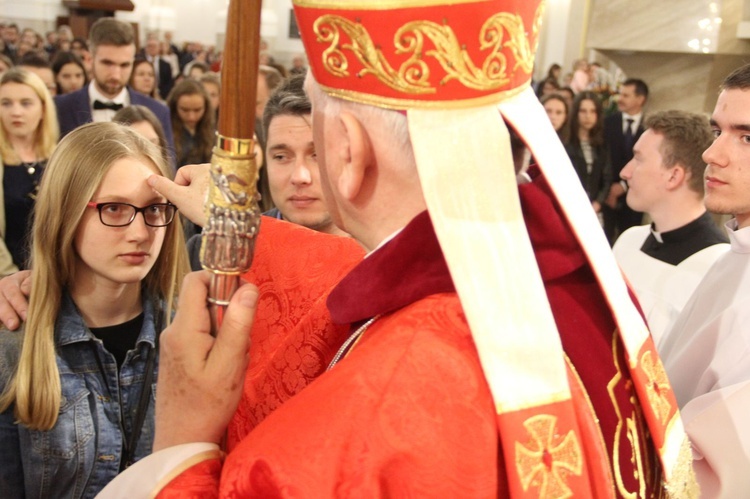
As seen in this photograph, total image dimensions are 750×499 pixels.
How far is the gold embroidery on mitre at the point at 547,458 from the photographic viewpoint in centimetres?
121

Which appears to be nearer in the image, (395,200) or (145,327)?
(395,200)

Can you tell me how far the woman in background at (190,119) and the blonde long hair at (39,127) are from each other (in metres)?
1.13

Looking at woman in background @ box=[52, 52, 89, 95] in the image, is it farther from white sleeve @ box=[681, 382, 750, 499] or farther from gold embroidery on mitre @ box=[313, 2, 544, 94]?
gold embroidery on mitre @ box=[313, 2, 544, 94]

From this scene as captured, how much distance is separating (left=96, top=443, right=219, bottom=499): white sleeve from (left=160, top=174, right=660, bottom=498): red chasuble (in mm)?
25

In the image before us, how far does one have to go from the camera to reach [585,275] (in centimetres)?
145

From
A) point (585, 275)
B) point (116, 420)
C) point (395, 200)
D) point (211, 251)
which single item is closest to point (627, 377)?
point (585, 275)

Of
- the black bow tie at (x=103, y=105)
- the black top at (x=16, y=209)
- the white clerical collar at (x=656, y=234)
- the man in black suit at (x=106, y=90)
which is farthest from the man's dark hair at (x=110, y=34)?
the white clerical collar at (x=656, y=234)

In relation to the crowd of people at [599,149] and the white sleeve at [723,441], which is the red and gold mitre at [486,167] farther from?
the crowd of people at [599,149]

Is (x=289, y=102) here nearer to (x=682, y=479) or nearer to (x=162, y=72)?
(x=682, y=479)

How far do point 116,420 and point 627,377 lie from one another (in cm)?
137

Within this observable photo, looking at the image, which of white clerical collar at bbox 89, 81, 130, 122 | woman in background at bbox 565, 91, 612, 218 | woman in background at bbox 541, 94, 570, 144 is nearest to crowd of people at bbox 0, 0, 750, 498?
white clerical collar at bbox 89, 81, 130, 122

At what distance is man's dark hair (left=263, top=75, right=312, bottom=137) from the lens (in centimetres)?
316

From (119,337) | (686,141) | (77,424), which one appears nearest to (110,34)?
(686,141)

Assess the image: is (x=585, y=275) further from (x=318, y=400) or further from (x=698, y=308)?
(x=698, y=308)
